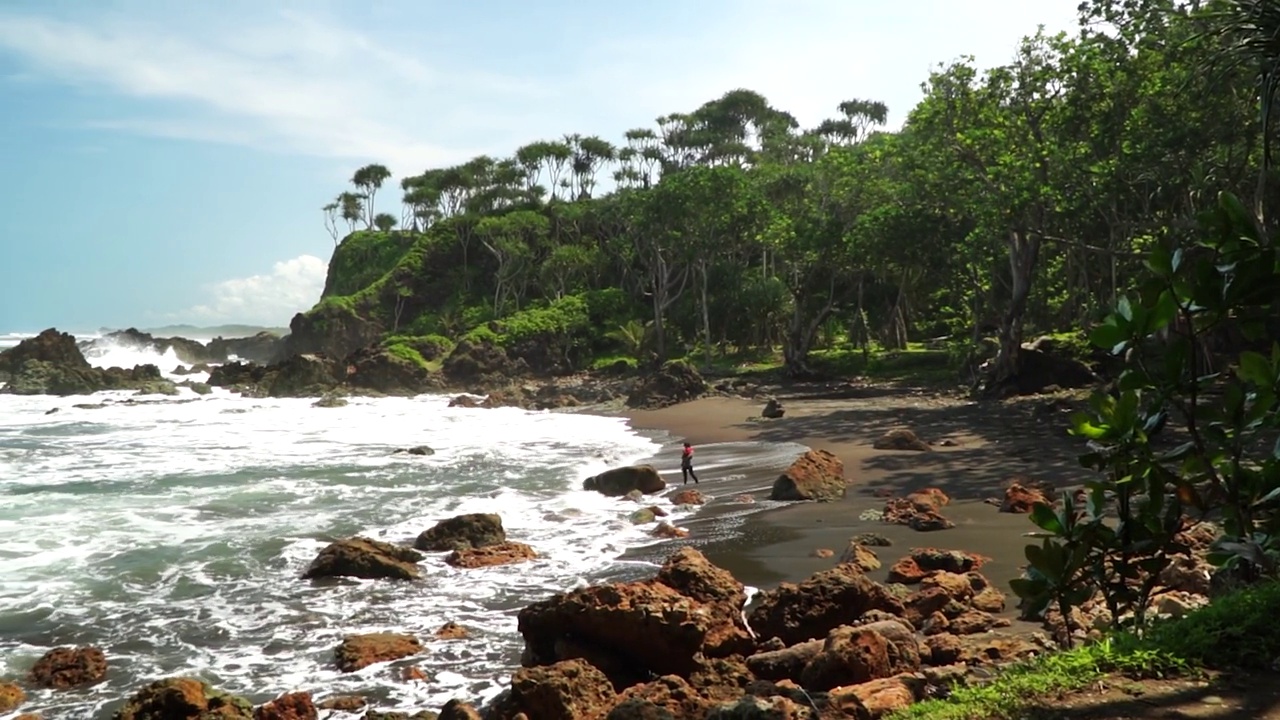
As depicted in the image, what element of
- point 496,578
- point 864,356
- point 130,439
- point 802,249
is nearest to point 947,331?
point 864,356

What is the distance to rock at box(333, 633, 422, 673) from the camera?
26.7ft

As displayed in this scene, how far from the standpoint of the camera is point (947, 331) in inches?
1753

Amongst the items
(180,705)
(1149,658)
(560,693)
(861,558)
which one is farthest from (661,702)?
(861,558)

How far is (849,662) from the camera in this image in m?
6.50

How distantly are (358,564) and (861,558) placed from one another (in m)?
5.57

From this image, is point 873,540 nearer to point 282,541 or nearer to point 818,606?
point 818,606

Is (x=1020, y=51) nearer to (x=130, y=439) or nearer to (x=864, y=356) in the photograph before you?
(x=864, y=356)

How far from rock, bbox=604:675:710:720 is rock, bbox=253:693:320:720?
2.24 metres

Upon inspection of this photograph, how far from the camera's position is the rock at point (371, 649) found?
26.7ft

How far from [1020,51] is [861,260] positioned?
1175 cm

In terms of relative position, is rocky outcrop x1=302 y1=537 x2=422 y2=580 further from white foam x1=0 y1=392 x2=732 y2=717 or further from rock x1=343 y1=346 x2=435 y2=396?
rock x1=343 y1=346 x2=435 y2=396

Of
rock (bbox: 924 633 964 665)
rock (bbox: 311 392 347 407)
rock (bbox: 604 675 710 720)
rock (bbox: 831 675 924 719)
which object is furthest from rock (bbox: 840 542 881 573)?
rock (bbox: 311 392 347 407)

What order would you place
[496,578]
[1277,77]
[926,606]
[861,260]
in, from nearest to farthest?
[1277,77] < [926,606] < [496,578] < [861,260]

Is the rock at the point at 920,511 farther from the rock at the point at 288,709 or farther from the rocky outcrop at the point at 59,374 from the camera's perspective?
the rocky outcrop at the point at 59,374
